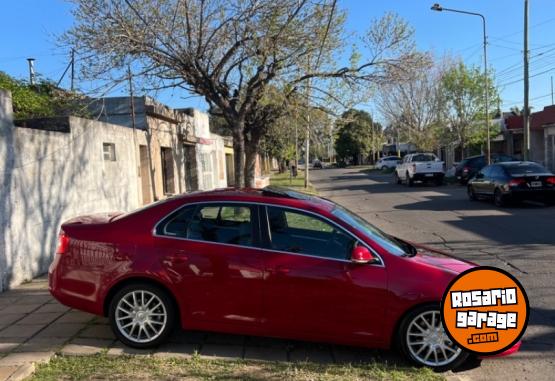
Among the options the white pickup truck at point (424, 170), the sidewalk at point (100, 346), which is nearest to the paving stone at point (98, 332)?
the sidewalk at point (100, 346)

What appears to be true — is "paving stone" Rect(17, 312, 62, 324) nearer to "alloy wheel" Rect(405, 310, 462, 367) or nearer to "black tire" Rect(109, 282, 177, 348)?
"black tire" Rect(109, 282, 177, 348)

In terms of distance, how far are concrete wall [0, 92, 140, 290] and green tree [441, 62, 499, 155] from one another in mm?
26087

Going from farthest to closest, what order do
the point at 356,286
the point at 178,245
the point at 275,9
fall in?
the point at 275,9, the point at 178,245, the point at 356,286

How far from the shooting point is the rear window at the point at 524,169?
54.2 ft

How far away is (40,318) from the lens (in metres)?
5.87

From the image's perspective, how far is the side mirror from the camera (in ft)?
15.3

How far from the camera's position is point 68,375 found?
170 inches

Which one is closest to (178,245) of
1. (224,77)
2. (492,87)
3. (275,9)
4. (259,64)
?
(275,9)

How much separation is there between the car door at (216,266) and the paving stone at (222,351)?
256 mm

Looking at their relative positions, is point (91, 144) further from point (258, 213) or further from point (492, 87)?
point (492, 87)

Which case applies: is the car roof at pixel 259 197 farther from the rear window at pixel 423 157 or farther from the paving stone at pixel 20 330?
the rear window at pixel 423 157

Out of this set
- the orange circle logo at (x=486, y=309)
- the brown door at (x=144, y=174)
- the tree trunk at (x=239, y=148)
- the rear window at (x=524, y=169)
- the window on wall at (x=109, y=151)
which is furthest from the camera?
the rear window at (x=524, y=169)

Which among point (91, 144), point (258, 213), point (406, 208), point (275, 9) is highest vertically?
point (275, 9)

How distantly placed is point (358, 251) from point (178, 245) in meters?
1.67
